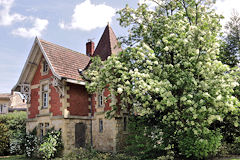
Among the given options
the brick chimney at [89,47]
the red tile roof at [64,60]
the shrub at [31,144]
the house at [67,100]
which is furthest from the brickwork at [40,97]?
the brick chimney at [89,47]

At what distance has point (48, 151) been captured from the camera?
45.0ft

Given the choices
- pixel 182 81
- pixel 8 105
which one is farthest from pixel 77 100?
pixel 8 105

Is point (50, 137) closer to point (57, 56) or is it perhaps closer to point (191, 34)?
point (57, 56)

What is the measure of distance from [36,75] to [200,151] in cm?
1398

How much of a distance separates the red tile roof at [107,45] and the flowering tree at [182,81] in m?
5.17

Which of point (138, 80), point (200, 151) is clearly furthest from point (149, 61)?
point (200, 151)

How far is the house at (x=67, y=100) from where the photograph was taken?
49.0ft

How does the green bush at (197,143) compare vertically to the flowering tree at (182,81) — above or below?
below

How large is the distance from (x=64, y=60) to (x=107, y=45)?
3.55 metres

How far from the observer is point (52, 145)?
1391cm

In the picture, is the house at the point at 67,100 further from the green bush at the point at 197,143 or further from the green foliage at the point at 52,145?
the green bush at the point at 197,143

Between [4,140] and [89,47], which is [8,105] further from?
[89,47]

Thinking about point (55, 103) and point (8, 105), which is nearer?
point (55, 103)

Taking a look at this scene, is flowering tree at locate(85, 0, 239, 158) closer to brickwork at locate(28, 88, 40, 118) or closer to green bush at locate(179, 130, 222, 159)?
green bush at locate(179, 130, 222, 159)
